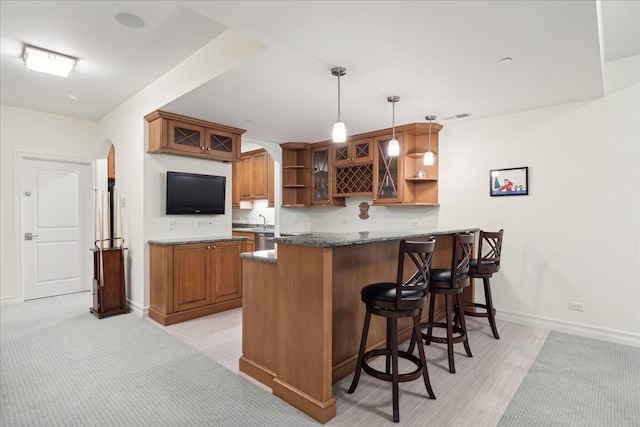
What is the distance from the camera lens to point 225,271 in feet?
14.2

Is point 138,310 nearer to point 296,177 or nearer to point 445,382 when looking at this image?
point 296,177

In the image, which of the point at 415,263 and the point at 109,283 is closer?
the point at 415,263

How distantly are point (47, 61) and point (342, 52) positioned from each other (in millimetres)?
2829

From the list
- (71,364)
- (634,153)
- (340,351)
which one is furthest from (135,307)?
(634,153)

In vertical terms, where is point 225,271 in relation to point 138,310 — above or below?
above

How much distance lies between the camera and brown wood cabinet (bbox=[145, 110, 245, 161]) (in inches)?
151

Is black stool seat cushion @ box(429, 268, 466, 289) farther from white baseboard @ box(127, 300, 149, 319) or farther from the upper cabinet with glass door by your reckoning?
white baseboard @ box(127, 300, 149, 319)

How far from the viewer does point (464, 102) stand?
3602 mm

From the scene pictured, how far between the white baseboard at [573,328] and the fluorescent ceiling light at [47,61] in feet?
17.7

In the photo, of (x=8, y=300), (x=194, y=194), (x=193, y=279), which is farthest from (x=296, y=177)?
(x=8, y=300)

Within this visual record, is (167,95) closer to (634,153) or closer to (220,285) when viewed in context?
(220,285)

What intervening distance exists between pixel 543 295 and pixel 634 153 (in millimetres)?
1689

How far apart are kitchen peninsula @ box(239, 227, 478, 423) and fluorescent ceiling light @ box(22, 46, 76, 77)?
264cm

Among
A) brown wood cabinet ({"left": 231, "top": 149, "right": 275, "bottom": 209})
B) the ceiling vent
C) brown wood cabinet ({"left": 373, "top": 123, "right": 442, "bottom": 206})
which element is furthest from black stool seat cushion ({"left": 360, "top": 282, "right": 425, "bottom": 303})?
brown wood cabinet ({"left": 231, "top": 149, "right": 275, "bottom": 209})
